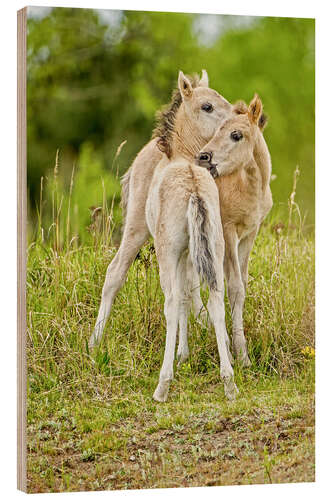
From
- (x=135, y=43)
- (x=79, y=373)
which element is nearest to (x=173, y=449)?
(x=79, y=373)

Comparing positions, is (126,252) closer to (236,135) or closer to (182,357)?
(182,357)

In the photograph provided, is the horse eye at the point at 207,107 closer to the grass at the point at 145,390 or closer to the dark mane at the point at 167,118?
the dark mane at the point at 167,118

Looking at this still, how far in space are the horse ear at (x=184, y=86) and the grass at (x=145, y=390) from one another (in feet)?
3.51

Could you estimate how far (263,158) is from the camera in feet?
22.0

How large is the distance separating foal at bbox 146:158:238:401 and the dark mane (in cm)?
31

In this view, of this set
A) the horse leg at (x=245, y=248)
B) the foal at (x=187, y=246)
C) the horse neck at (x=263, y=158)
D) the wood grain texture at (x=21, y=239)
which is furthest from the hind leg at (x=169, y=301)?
the horse neck at (x=263, y=158)

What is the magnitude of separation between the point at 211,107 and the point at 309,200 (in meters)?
1.01

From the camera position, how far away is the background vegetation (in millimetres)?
6020

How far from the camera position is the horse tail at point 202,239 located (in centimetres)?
600

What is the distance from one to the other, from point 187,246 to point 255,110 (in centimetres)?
108

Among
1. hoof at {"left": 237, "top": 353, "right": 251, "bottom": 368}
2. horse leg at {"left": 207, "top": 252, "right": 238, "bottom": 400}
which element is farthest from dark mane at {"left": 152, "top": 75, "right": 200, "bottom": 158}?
hoof at {"left": 237, "top": 353, "right": 251, "bottom": 368}

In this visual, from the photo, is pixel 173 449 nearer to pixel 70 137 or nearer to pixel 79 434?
pixel 79 434

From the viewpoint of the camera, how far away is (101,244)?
670cm

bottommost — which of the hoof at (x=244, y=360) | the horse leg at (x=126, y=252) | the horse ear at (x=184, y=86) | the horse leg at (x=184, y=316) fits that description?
the hoof at (x=244, y=360)
